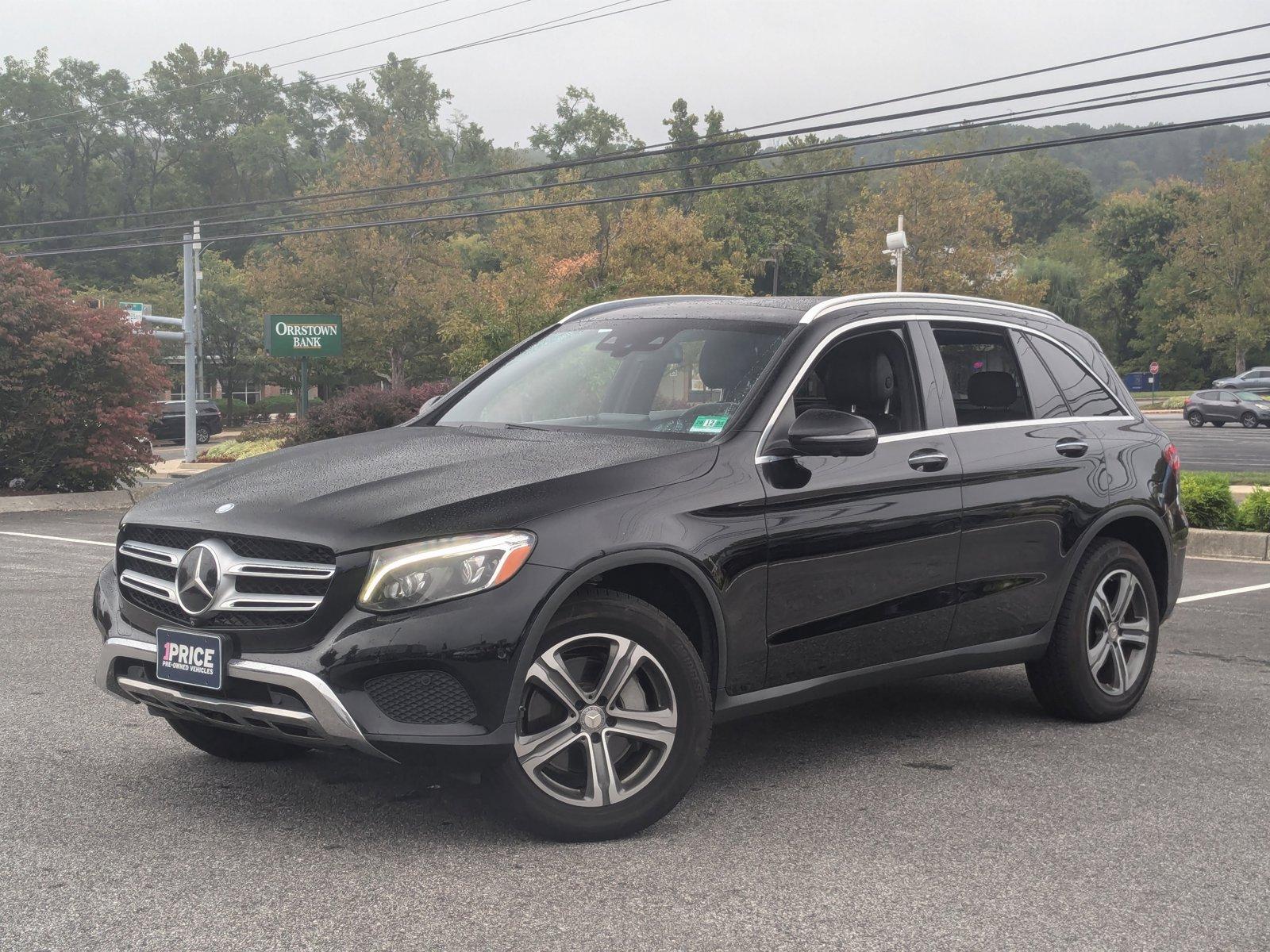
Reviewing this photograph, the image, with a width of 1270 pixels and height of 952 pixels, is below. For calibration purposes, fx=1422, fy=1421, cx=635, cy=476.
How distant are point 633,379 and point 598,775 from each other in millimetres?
1785

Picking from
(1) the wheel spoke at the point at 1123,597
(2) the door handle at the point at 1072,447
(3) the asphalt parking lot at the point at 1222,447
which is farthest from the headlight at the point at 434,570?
(3) the asphalt parking lot at the point at 1222,447

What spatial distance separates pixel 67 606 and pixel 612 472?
687cm

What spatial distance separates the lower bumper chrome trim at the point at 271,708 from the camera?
4082 millimetres

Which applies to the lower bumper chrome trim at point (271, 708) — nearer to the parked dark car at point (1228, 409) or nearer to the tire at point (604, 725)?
the tire at point (604, 725)

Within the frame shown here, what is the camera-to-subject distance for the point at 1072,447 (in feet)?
20.5

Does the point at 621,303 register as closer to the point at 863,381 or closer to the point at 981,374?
the point at 863,381

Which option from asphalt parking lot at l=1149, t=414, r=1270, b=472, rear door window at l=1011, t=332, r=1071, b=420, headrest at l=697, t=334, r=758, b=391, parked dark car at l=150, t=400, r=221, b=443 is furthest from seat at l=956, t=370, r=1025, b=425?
parked dark car at l=150, t=400, r=221, b=443

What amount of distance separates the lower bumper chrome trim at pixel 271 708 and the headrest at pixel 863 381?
243 cm

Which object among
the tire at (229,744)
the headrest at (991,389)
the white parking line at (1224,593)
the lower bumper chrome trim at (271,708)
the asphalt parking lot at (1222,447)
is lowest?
the asphalt parking lot at (1222,447)

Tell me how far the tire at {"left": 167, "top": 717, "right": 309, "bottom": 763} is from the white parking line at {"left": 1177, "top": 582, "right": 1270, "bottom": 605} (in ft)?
24.8

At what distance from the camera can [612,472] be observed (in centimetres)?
458

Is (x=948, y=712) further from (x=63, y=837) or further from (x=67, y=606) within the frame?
A: (x=67, y=606)

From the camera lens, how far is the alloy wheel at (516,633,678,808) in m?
4.35

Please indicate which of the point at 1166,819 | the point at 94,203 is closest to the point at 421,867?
the point at 1166,819
